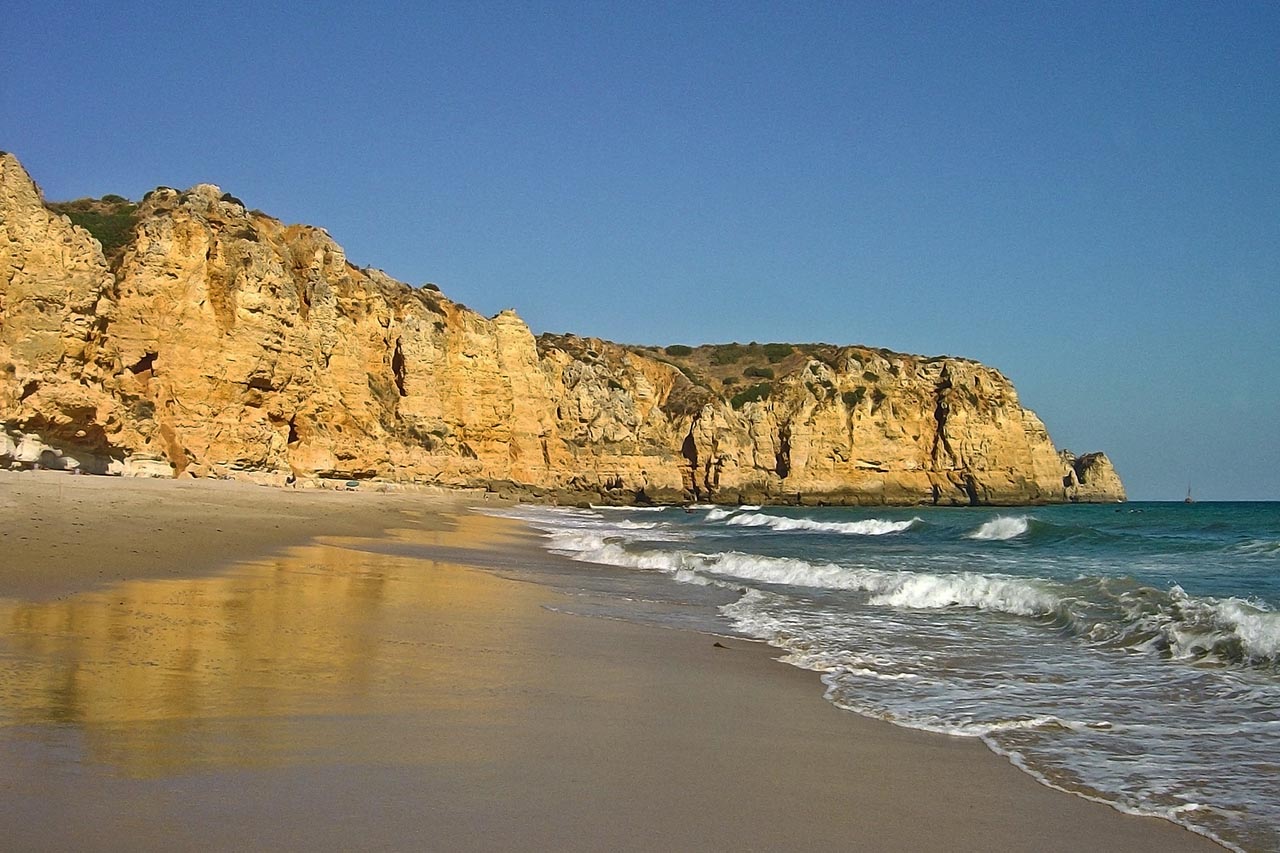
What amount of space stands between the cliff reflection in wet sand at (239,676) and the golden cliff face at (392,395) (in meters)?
22.0

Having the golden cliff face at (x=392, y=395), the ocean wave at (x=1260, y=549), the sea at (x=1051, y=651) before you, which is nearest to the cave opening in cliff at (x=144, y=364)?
the golden cliff face at (x=392, y=395)

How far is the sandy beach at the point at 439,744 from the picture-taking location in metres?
3.17

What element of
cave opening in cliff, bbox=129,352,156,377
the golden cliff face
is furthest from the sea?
cave opening in cliff, bbox=129,352,156,377

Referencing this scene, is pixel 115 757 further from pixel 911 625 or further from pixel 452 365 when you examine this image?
pixel 452 365

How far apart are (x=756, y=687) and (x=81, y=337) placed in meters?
27.4

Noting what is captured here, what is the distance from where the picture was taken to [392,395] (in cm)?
5328

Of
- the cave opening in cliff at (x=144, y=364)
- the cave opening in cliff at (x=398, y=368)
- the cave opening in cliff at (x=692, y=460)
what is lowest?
the cave opening in cliff at (x=692, y=460)

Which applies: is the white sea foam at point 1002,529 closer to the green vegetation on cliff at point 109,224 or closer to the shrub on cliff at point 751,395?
the green vegetation on cliff at point 109,224

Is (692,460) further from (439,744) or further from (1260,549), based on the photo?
(439,744)

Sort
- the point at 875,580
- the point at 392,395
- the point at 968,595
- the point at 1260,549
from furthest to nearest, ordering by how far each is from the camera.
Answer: the point at 392,395 < the point at 1260,549 < the point at 875,580 < the point at 968,595

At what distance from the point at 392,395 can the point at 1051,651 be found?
48.3 metres

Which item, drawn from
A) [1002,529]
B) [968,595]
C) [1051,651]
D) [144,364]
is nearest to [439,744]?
[1051,651]

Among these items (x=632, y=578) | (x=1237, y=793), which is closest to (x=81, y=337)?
(x=632, y=578)

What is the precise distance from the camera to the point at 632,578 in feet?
50.1
